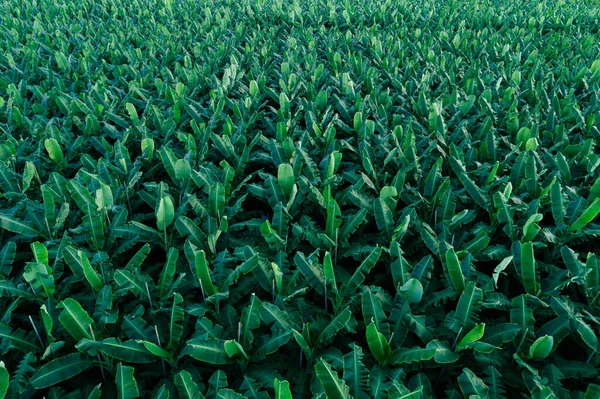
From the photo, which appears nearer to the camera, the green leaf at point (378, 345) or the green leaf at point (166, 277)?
the green leaf at point (378, 345)

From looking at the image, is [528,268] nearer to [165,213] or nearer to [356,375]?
[356,375]

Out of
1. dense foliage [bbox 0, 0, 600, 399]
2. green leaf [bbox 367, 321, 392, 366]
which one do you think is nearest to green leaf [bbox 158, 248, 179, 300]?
dense foliage [bbox 0, 0, 600, 399]

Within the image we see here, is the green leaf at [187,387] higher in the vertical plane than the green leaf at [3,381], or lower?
lower

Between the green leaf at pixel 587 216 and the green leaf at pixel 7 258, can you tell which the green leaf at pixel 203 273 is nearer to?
the green leaf at pixel 7 258

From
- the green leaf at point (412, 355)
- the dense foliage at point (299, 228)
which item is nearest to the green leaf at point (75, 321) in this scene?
the dense foliage at point (299, 228)

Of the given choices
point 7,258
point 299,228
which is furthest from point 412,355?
point 7,258

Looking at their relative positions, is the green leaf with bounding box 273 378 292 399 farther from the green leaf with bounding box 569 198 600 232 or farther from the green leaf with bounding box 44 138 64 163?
the green leaf with bounding box 44 138 64 163
